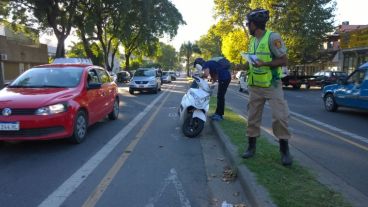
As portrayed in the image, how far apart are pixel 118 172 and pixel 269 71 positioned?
2.69m

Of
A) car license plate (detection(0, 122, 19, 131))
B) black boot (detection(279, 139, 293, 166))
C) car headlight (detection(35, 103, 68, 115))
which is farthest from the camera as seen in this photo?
car headlight (detection(35, 103, 68, 115))

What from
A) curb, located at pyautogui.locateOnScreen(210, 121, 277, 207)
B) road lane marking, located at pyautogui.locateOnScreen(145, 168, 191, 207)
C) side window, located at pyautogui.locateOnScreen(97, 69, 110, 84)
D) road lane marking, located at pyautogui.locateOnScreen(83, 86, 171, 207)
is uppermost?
side window, located at pyautogui.locateOnScreen(97, 69, 110, 84)

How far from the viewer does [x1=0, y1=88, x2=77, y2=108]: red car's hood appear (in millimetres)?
6879

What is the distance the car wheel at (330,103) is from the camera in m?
13.9

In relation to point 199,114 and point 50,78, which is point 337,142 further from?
point 50,78

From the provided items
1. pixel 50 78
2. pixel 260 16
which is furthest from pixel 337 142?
pixel 50 78

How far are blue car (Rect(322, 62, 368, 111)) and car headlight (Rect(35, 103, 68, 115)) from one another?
927 cm

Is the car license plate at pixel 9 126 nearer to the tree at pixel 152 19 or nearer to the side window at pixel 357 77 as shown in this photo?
the side window at pixel 357 77

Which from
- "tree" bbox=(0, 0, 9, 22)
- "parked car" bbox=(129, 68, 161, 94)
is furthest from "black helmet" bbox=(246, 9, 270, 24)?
"tree" bbox=(0, 0, 9, 22)

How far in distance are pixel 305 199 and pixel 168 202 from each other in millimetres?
1579

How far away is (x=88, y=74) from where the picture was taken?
9.09 meters

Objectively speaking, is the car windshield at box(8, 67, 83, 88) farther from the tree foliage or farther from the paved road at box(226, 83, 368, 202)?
the tree foliage

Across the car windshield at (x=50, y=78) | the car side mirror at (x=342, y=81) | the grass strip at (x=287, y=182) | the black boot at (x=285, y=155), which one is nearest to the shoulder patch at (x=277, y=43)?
the black boot at (x=285, y=155)

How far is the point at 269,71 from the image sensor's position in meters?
5.53
